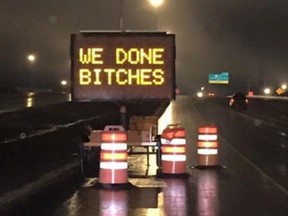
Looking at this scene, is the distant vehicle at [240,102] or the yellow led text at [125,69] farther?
the distant vehicle at [240,102]

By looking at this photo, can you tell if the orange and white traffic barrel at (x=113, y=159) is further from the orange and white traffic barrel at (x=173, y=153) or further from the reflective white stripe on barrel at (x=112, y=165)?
the orange and white traffic barrel at (x=173, y=153)

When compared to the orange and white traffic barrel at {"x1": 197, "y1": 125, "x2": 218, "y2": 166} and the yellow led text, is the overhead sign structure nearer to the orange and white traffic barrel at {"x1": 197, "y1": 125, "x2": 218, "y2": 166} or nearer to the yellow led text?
the orange and white traffic barrel at {"x1": 197, "y1": 125, "x2": 218, "y2": 166}

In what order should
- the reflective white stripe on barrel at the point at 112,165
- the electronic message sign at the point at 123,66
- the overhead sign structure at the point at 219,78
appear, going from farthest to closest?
the overhead sign structure at the point at 219,78
the electronic message sign at the point at 123,66
the reflective white stripe on barrel at the point at 112,165

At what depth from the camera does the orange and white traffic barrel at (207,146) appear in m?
20.5

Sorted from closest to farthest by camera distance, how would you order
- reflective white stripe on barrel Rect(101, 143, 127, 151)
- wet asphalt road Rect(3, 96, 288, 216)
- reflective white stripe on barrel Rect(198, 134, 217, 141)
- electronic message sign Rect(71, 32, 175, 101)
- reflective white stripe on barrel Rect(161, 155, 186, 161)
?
wet asphalt road Rect(3, 96, 288, 216) < reflective white stripe on barrel Rect(101, 143, 127, 151) < reflective white stripe on barrel Rect(161, 155, 186, 161) < electronic message sign Rect(71, 32, 175, 101) < reflective white stripe on barrel Rect(198, 134, 217, 141)

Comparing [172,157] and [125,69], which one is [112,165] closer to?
[172,157]

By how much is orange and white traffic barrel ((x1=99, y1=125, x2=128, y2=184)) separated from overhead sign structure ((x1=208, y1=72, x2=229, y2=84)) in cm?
18289

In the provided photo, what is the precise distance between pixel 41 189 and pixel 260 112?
170 feet

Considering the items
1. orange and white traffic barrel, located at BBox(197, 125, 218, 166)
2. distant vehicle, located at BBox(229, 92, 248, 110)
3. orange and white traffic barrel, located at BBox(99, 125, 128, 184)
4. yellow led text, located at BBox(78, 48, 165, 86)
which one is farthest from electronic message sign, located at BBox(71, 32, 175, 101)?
distant vehicle, located at BBox(229, 92, 248, 110)

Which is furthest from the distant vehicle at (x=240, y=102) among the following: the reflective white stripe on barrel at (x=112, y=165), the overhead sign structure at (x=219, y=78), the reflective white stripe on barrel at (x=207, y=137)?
the overhead sign structure at (x=219, y=78)

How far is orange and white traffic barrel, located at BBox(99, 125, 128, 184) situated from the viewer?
1574cm

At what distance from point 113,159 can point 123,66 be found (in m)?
4.68

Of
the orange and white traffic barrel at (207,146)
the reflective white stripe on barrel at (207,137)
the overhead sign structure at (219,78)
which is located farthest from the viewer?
the overhead sign structure at (219,78)

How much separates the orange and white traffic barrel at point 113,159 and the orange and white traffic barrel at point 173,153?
2.57 m
